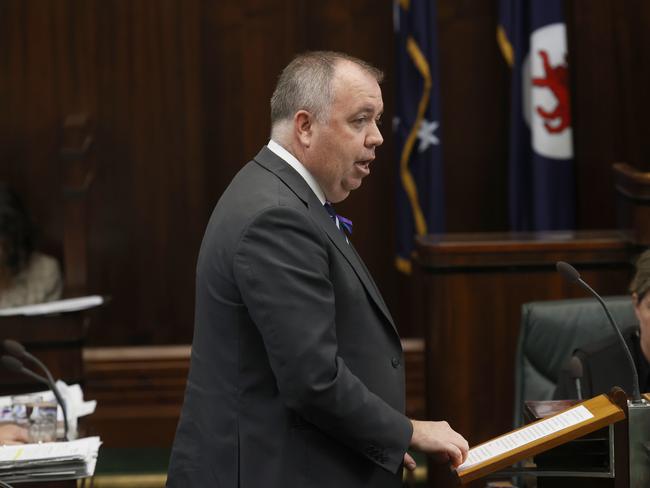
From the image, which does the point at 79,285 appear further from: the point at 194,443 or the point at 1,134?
the point at 194,443

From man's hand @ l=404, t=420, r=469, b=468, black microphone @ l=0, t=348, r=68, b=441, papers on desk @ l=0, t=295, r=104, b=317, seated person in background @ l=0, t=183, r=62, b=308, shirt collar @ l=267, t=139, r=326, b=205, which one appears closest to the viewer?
man's hand @ l=404, t=420, r=469, b=468

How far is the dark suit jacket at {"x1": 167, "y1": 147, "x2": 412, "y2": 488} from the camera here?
7.04 ft

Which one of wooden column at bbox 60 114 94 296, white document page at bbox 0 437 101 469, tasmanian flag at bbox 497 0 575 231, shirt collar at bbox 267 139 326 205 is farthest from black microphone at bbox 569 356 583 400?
wooden column at bbox 60 114 94 296

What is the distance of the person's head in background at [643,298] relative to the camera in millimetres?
2805

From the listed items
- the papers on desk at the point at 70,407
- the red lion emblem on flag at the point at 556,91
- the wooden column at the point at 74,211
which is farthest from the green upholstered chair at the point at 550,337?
the wooden column at the point at 74,211

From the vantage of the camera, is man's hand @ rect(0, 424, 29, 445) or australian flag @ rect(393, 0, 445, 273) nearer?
man's hand @ rect(0, 424, 29, 445)

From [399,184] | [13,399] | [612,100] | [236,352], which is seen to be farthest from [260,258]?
[612,100]

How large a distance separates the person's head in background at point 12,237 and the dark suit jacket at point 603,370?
8.81ft

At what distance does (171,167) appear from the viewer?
5.49 metres

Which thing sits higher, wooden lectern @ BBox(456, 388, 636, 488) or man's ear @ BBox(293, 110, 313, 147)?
man's ear @ BBox(293, 110, 313, 147)

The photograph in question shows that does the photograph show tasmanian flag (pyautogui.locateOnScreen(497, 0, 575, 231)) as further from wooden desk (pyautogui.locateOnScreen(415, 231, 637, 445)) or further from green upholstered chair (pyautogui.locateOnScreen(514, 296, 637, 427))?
green upholstered chair (pyautogui.locateOnScreen(514, 296, 637, 427))

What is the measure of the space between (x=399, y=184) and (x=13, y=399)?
101 inches

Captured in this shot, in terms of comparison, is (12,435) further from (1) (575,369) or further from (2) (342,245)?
(1) (575,369)

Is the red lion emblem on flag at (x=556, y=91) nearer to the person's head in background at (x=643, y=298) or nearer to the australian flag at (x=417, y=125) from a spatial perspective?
the australian flag at (x=417, y=125)
